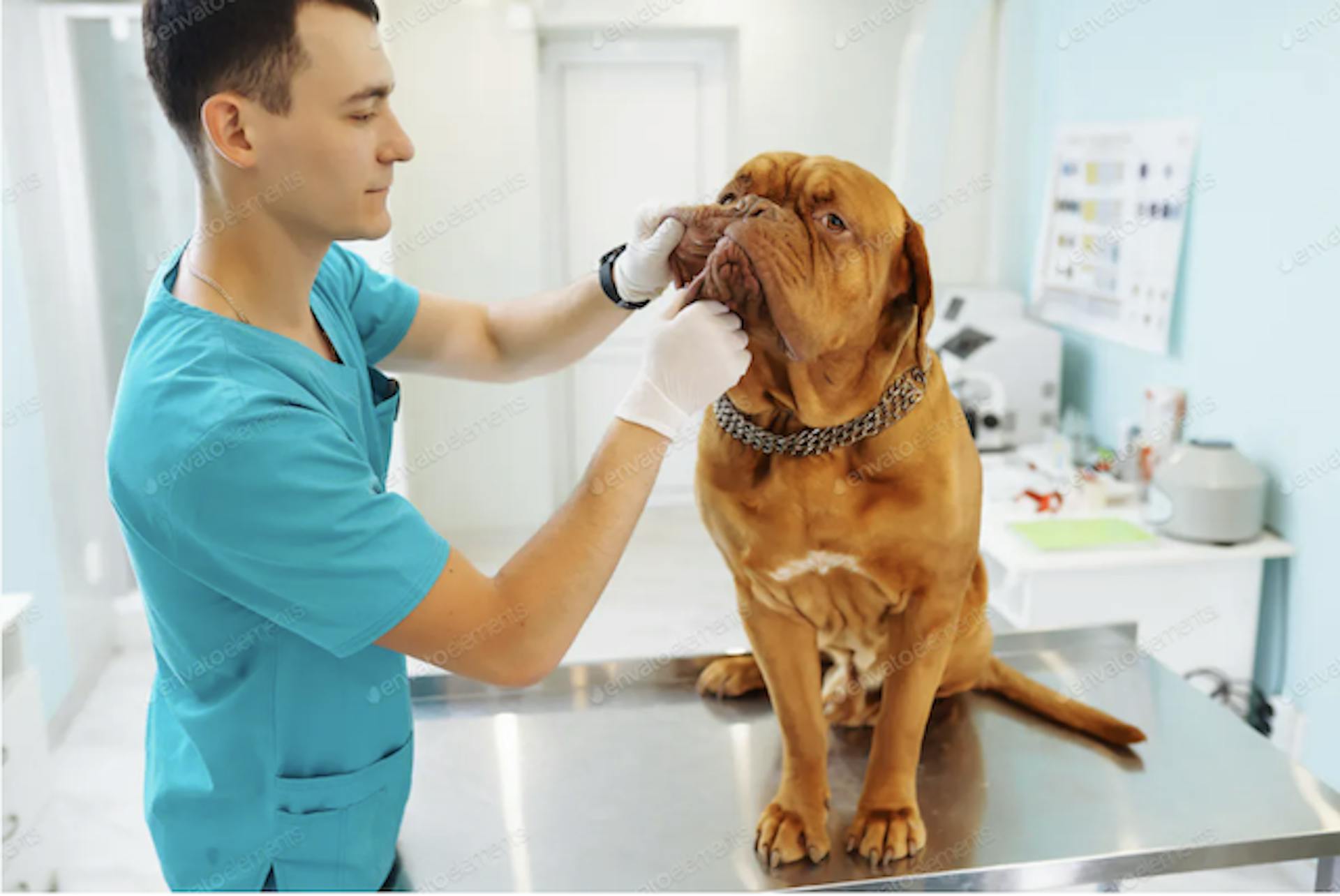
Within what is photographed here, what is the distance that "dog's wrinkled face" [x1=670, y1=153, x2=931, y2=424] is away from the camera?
105 centimetres

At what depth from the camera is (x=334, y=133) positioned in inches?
42.6

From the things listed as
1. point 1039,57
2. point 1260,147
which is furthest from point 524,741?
point 1039,57

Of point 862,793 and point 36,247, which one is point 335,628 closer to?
point 862,793

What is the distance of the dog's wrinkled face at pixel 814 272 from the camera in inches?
41.3

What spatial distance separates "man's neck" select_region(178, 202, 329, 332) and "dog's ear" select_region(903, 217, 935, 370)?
2.09ft

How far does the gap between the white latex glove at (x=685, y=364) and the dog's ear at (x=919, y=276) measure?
0.60 feet

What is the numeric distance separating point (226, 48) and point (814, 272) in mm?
616

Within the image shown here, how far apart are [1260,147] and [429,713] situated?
2508 millimetres

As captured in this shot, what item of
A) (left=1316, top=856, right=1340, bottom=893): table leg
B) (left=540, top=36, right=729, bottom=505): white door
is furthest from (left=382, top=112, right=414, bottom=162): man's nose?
(left=540, top=36, right=729, bottom=505): white door

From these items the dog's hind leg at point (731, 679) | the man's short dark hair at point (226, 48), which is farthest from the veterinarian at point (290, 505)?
the dog's hind leg at point (731, 679)

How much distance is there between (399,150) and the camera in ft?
3.81

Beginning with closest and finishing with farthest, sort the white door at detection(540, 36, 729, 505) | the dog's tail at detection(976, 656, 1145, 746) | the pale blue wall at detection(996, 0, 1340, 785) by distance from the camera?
the dog's tail at detection(976, 656, 1145, 746) → the pale blue wall at detection(996, 0, 1340, 785) → the white door at detection(540, 36, 729, 505)

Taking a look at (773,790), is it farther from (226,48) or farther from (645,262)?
(226,48)

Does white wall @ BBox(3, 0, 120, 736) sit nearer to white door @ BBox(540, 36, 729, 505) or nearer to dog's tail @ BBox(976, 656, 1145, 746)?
white door @ BBox(540, 36, 729, 505)
